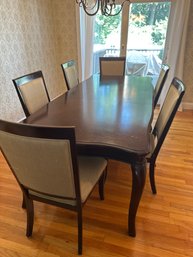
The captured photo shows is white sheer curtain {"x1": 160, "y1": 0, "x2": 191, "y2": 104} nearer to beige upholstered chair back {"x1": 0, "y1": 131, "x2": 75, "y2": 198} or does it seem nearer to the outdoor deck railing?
the outdoor deck railing

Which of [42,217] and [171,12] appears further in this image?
[171,12]

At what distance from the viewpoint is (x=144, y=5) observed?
11.0ft

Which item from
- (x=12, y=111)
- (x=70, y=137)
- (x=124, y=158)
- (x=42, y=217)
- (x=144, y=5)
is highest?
(x=144, y=5)

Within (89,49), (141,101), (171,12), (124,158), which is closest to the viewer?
(124,158)

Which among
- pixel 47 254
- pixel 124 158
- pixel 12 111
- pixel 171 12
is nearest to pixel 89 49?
pixel 171 12

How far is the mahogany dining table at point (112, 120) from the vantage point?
1126 millimetres

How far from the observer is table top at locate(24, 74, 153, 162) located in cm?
113

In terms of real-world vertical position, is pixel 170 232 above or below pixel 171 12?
below

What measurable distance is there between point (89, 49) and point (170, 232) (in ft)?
10.8

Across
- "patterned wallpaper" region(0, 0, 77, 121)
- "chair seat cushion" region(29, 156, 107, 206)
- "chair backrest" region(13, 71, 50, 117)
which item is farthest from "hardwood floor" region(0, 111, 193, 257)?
"patterned wallpaper" region(0, 0, 77, 121)

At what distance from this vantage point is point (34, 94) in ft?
6.03

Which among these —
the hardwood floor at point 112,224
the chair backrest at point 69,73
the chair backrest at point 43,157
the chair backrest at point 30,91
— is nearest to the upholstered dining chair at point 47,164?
the chair backrest at point 43,157

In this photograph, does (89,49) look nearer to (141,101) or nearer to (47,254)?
(141,101)

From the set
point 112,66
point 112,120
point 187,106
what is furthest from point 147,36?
point 112,120
